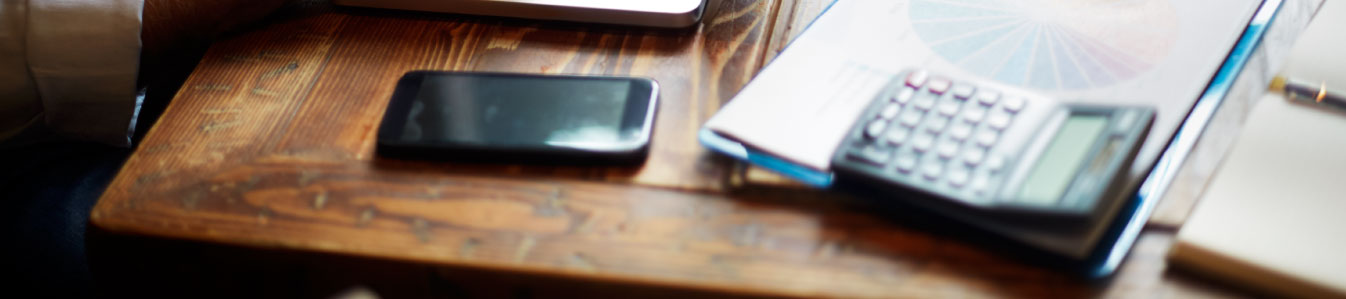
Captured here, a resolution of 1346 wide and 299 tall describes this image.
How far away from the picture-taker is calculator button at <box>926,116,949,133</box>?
16.1 inches

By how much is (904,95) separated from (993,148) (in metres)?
0.06

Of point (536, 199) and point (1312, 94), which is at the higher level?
point (1312, 94)

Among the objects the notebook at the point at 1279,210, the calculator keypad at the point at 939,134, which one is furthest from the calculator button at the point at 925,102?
the notebook at the point at 1279,210

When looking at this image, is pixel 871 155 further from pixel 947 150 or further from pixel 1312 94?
pixel 1312 94

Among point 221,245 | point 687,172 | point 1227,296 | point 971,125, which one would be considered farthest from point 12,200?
point 1227,296

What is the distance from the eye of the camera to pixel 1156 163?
1.37 ft

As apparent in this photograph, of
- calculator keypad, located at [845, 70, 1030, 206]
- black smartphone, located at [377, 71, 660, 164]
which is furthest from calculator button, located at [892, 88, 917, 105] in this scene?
black smartphone, located at [377, 71, 660, 164]

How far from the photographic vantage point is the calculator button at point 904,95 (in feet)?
1.40

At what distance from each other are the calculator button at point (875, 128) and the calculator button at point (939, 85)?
0.04 metres

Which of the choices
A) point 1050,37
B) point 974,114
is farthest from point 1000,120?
point 1050,37

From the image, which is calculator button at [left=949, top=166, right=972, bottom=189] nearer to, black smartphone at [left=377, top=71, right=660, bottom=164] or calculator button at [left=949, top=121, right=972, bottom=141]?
calculator button at [left=949, top=121, right=972, bottom=141]

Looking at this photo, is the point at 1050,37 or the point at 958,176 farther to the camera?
the point at 1050,37

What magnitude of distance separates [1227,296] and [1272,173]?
75 millimetres

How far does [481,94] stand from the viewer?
470 millimetres
